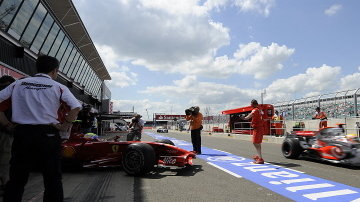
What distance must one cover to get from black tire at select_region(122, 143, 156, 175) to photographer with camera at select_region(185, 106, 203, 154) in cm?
389

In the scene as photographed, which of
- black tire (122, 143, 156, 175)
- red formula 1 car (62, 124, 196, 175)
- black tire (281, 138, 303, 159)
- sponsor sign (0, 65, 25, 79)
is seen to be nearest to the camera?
black tire (122, 143, 156, 175)

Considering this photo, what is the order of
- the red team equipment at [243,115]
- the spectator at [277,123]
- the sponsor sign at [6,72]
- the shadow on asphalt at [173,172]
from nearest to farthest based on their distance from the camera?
the shadow on asphalt at [173,172]
the sponsor sign at [6,72]
the spectator at [277,123]
the red team equipment at [243,115]

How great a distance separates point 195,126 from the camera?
30.8ft

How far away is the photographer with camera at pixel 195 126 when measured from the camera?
932 centimetres

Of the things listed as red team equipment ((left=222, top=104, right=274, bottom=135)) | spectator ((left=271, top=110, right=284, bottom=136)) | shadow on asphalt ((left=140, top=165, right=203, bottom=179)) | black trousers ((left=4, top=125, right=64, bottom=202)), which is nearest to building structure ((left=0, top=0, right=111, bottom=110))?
shadow on asphalt ((left=140, top=165, right=203, bottom=179))

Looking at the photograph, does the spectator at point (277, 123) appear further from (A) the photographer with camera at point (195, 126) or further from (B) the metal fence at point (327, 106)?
(A) the photographer with camera at point (195, 126)

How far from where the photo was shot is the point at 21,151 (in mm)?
2457

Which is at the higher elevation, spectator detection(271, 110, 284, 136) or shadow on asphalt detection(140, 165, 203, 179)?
spectator detection(271, 110, 284, 136)

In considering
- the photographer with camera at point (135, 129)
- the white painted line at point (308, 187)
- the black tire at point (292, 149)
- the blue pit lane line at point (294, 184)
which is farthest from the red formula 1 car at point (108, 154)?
the black tire at point (292, 149)

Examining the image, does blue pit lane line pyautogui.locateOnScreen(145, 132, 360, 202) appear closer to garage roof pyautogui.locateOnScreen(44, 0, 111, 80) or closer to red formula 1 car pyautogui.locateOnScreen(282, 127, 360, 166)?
red formula 1 car pyautogui.locateOnScreen(282, 127, 360, 166)

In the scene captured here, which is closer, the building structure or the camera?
the camera

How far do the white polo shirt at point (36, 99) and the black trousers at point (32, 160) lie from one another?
92 millimetres

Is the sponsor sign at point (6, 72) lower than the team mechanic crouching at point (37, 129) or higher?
higher

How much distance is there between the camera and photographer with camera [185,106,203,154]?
9.32 meters
